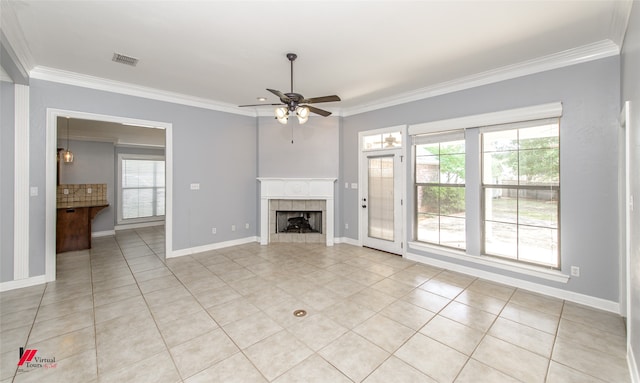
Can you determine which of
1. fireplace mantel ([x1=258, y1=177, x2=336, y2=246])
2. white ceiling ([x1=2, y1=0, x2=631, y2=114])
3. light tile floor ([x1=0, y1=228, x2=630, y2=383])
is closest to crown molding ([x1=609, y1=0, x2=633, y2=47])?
white ceiling ([x1=2, y1=0, x2=631, y2=114])

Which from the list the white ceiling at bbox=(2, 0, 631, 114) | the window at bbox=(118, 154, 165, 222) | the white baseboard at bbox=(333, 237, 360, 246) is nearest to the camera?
the white ceiling at bbox=(2, 0, 631, 114)

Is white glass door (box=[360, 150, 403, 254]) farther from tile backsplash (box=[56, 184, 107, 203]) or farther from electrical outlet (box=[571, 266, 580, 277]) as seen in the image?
tile backsplash (box=[56, 184, 107, 203])

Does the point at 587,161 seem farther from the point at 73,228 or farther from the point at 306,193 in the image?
the point at 73,228

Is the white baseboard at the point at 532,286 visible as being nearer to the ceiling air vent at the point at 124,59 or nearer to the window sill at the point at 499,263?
the window sill at the point at 499,263

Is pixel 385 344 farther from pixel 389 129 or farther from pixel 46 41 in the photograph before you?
pixel 46 41

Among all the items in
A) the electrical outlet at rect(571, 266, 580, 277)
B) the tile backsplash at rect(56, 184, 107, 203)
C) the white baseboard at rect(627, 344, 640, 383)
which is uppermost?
the tile backsplash at rect(56, 184, 107, 203)

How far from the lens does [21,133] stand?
356 centimetres

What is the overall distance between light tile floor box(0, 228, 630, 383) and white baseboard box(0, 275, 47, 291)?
13 cm

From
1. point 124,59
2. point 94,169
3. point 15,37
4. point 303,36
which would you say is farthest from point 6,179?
point 303,36

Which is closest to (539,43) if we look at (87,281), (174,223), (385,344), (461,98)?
(461,98)

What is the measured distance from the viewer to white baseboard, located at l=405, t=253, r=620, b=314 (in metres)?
2.97

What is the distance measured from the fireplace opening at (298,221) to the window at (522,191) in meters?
3.47

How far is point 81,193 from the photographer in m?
6.47

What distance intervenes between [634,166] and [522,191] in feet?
5.43
